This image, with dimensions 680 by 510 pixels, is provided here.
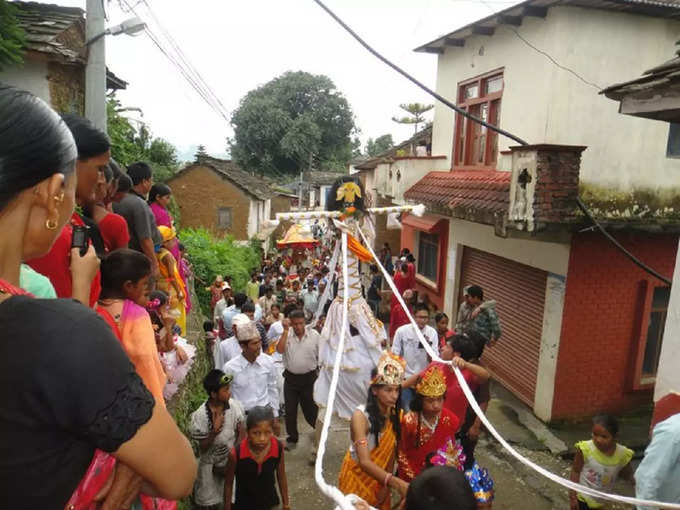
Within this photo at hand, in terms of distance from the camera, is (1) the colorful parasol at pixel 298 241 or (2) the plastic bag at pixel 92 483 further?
(1) the colorful parasol at pixel 298 241

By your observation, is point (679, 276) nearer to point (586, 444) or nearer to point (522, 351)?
point (586, 444)

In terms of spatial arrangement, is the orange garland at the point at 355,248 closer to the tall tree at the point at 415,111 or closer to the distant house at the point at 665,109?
the distant house at the point at 665,109

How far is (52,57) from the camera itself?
8.17 metres

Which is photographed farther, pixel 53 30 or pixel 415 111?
pixel 415 111

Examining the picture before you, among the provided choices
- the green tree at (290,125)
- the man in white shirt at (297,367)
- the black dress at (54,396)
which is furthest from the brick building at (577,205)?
the green tree at (290,125)

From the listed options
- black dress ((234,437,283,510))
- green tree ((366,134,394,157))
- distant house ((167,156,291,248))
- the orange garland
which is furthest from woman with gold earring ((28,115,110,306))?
green tree ((366,134,394,157))

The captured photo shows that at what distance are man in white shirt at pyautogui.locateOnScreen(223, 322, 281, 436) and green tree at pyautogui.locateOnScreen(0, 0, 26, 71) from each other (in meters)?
5.53

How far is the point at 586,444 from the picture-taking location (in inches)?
169

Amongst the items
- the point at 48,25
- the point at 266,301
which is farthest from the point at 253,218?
the point at 48,25

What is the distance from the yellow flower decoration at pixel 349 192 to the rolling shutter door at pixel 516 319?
159 inches

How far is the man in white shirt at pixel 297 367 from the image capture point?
606 centimetres

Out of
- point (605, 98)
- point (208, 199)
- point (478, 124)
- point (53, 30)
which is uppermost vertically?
point (53, 30)

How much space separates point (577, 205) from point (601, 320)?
220 cm

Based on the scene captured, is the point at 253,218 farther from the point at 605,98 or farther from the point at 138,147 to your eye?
the point at 605,98
